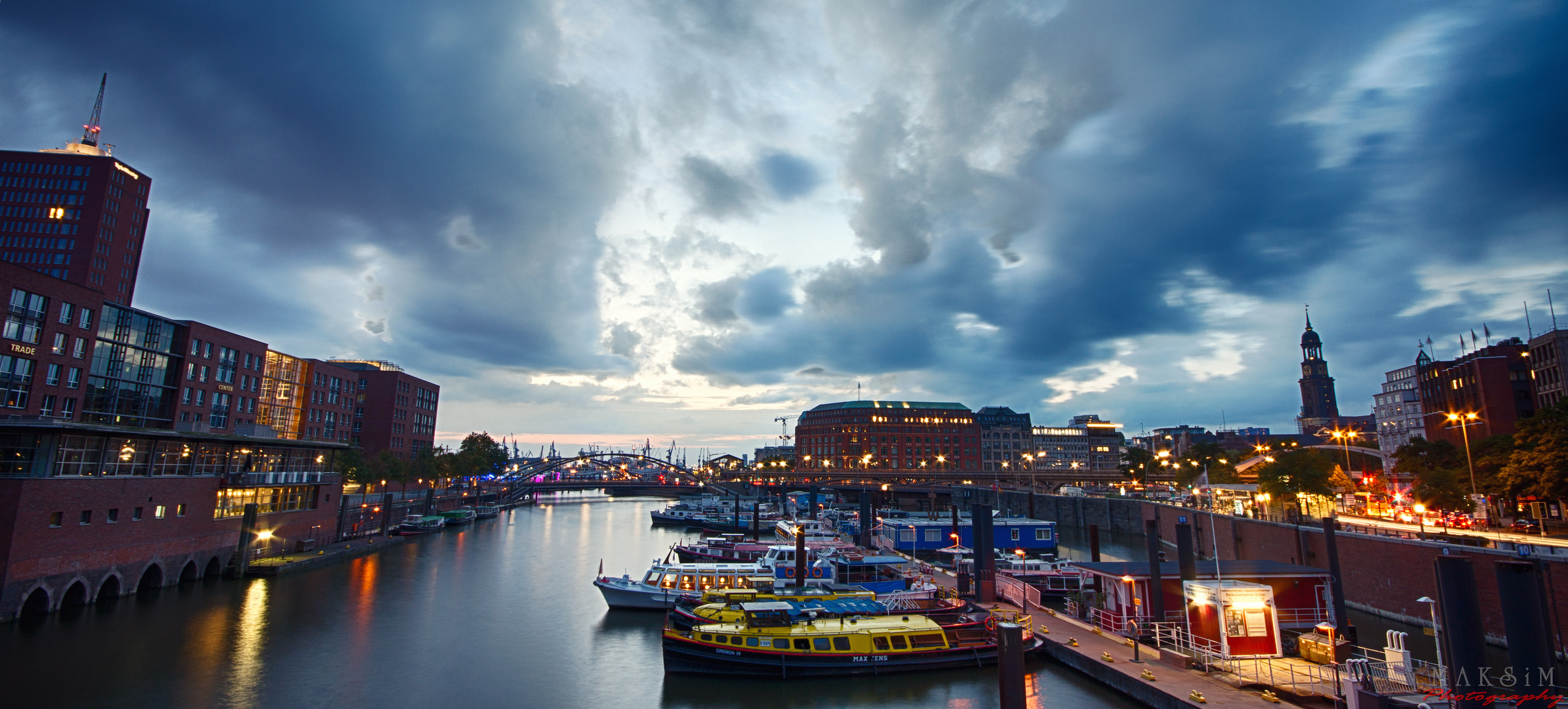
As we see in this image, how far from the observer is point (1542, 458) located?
38.5 m

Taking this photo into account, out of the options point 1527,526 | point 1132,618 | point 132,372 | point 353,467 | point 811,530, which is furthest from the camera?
point 353,467

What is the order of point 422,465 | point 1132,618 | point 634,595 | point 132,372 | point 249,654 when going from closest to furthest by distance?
point 1132,618
point 249,654
point 634,595
point 132,372
point 422,465

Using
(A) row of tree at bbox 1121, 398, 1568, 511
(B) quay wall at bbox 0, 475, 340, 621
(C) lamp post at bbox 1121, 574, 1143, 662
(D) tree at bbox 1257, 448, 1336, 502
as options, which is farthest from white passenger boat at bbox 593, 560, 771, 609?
(D) tree at bbox 1257, 448, 1336, 502

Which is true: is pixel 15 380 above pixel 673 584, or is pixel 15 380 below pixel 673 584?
above

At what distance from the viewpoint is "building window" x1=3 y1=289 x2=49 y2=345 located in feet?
138

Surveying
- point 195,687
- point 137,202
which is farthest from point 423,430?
point 195,687

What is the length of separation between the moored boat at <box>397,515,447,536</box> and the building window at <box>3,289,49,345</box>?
134ft

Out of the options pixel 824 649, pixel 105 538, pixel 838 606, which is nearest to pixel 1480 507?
pixel 838 606

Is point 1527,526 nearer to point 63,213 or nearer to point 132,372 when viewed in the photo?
point 132,372

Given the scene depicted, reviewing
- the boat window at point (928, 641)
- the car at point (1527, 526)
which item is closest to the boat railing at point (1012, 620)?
the boat window at point (928, 641)

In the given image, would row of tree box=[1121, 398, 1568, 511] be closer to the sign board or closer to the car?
the sign board

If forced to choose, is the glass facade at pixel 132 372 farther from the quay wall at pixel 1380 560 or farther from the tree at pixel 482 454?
the quay wall at pixel 1380 560

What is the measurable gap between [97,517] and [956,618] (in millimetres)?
47817

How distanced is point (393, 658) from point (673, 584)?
14.9 m
